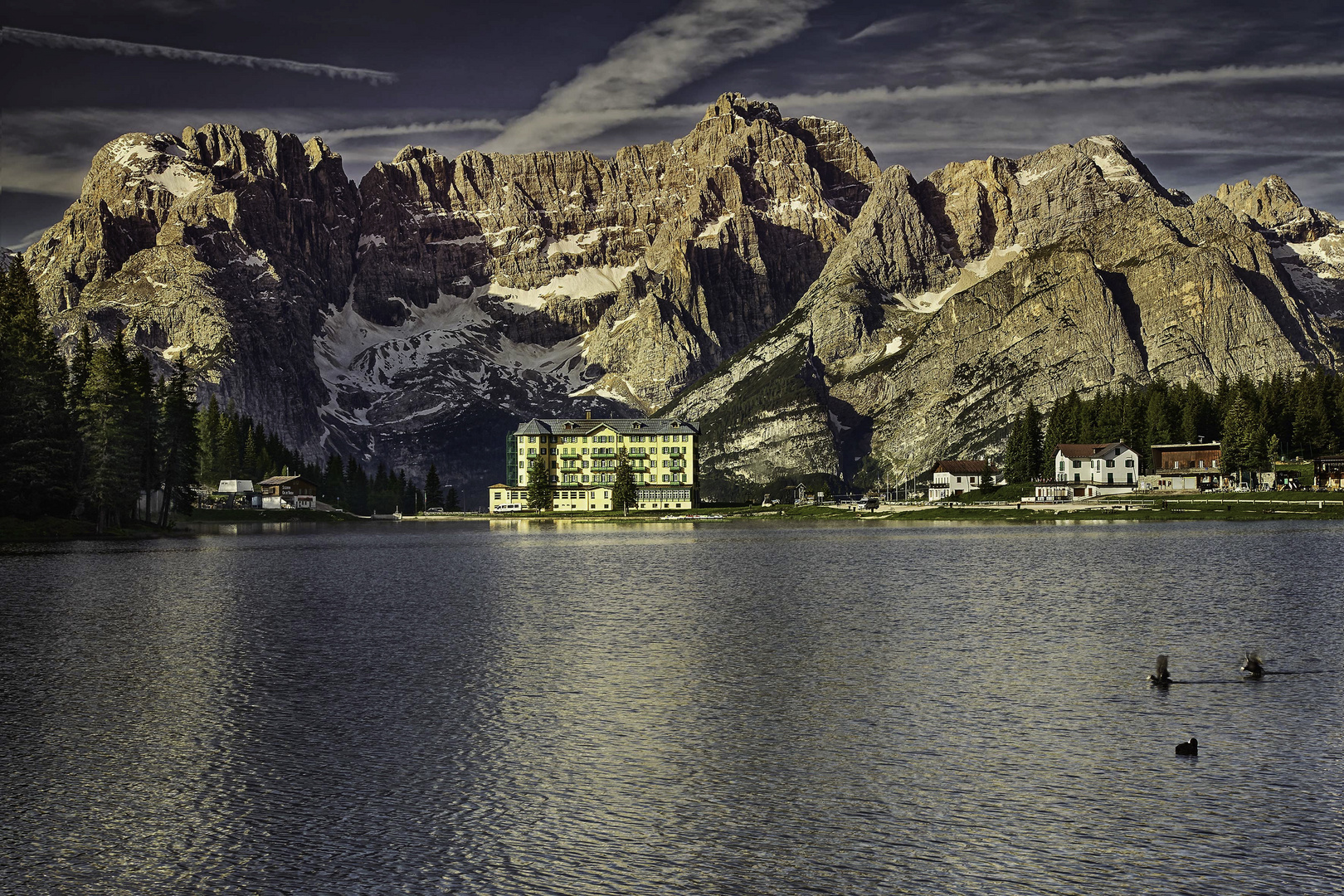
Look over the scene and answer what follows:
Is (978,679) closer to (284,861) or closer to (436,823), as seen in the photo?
(436,823)

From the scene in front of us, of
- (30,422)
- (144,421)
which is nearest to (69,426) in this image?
(30,422)

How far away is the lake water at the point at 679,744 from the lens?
2488 cm

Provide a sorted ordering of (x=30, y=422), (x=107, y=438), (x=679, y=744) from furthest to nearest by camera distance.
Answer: (x=107, y=438)
(x=30, y=422)
(x=679, y=744)

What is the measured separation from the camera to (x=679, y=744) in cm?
3538

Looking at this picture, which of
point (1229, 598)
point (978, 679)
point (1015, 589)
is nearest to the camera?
point (978, 679)

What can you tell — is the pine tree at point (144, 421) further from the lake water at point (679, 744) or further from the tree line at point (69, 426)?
the lake water at point (679, 744)

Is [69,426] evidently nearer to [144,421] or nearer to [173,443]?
[144,421]

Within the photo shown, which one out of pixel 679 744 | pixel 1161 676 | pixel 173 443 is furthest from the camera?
pixel 173 443

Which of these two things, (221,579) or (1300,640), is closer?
(1300,640)

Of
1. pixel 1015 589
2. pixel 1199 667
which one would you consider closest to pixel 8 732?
pixel 1199 667

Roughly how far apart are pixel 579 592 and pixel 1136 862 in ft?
205

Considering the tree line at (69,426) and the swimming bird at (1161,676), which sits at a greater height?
the tree line at (69,426)

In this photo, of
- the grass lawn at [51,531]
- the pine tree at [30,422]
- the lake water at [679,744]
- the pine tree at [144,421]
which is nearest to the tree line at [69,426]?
the pine tree at [30,422]

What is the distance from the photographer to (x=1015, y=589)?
7962 centimetres
